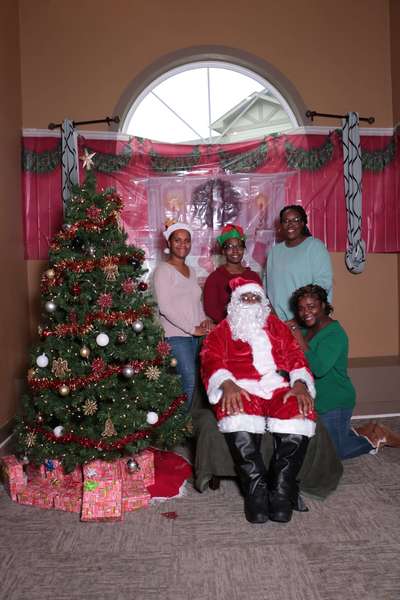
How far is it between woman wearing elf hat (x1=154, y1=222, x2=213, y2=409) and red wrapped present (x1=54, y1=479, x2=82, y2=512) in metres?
0.93

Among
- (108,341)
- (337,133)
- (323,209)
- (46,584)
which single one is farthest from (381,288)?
(46,584)

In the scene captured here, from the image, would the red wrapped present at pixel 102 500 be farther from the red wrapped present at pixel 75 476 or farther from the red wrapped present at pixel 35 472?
the red wrapped present at pixel 35 472

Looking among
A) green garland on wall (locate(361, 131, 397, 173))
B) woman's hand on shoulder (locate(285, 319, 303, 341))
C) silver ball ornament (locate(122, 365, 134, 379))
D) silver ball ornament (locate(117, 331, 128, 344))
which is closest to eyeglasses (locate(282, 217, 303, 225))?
woman's hand on shoulder (locate(285, 319, 303, 341))

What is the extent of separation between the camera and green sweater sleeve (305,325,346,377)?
3.04m

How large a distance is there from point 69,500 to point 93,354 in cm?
74

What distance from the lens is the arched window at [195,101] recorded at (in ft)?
16.1

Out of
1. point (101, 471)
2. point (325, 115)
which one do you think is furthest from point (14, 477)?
point (325, 115)

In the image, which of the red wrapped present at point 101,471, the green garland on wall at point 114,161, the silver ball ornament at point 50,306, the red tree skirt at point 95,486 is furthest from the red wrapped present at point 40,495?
the green garland on wall at point 114,161

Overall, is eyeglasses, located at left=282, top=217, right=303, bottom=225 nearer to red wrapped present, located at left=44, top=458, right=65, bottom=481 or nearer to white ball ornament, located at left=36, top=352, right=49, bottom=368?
white ball ornament, located at left=36, top=352, right=49, bottom=368

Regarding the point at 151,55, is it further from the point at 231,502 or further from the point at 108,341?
the point at 231,502

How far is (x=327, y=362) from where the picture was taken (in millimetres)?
3039

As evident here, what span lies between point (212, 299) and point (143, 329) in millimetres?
843

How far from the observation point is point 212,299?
3592 mm

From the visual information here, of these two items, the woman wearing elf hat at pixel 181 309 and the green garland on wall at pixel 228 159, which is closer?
the woman wearing elf hat at pixel 181 309
